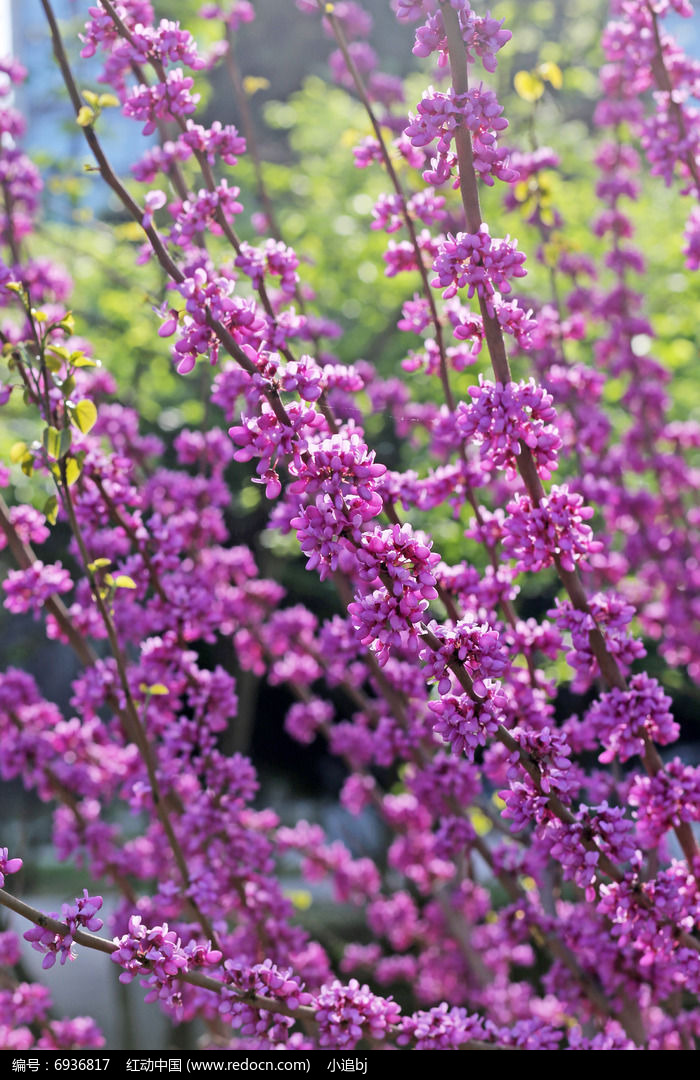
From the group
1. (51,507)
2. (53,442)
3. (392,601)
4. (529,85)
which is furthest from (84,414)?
(529,85)

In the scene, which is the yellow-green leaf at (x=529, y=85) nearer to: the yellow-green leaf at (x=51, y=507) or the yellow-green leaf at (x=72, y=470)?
the yellow-green leaf at (x=72, y=470)

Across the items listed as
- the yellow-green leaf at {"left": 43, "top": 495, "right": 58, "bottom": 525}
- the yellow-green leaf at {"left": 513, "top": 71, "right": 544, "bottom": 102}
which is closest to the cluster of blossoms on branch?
the yellow-green leaf at {"left": 43, "top": 495, "right": 58, "bottom": 525}

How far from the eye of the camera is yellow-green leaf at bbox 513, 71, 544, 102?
320 centimetres

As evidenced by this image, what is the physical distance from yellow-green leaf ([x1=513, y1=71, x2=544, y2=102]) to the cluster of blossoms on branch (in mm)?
328

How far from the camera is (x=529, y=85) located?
10.7 ft

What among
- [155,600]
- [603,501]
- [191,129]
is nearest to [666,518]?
[603,501]

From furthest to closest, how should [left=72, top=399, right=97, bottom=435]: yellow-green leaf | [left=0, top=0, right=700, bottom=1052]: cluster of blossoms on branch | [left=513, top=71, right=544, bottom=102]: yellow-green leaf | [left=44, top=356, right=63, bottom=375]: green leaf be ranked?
[left=513, top=71, right=544, bottom=102]: yellow-green leaf → [left=44, top=356, right=63, bottom=375]: green leaf → [left=72, top=399, right=97, bottom=435]: yellow-green leaf → [left=0, top=0, right=700, bottom=1052]: cluster of blossoms on branch

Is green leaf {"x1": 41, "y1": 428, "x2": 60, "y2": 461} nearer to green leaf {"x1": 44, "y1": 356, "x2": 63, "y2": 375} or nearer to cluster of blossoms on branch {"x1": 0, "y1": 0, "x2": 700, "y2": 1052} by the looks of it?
cluster of blossoms on branch {"x1": 0, "y1": 0, "x2": 700, "y2": 1052}

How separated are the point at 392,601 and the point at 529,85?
7.60 feet

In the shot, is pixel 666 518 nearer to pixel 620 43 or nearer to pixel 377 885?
pixel 620 43

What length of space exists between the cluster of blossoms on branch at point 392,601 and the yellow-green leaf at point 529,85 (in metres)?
0.33

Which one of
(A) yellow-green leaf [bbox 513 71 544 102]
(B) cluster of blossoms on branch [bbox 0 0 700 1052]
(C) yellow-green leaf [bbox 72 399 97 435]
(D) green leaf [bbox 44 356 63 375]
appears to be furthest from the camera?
(A) yellow-green leaf [bbox 513 71 544 102]

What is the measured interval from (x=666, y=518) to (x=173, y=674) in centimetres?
284

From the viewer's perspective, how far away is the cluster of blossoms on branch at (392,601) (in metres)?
1.95
